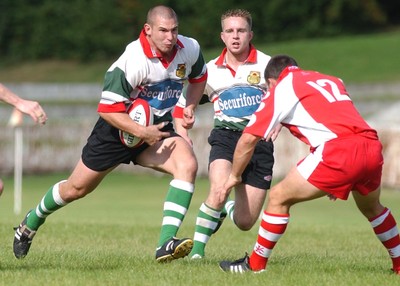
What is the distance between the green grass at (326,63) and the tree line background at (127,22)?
3.14ft

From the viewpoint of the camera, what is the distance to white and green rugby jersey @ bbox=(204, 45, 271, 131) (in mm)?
11727

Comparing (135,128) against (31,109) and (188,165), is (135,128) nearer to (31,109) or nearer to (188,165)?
(188,165)

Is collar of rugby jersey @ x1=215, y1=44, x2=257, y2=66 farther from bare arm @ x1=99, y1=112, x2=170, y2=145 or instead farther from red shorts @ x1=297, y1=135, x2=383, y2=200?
red shorts @ x1=297, y1=135, x2=383, y2=200

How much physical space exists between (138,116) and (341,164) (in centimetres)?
211

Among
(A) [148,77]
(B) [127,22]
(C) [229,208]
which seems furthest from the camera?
Answer: (B) [127,22]

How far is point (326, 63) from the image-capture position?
56.7 metres

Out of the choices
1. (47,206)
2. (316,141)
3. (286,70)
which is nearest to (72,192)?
(47,206)

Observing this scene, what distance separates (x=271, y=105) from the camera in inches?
368

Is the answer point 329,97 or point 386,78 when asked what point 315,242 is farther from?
point 386,78

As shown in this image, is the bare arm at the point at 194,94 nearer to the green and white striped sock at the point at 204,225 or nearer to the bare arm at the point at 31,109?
the green and white striped sock at the point at 204,225

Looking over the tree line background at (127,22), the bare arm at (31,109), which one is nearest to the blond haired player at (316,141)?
the bare arm at (31,109)

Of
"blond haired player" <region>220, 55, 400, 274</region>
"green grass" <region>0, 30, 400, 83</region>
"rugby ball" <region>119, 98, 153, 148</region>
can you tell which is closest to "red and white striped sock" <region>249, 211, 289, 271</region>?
"blond haired player" <region>220, 55, 400, 274</region>

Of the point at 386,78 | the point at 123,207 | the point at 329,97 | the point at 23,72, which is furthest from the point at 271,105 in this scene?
the point at 23,72

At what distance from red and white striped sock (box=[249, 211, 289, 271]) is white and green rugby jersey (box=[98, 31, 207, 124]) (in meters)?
1.73
